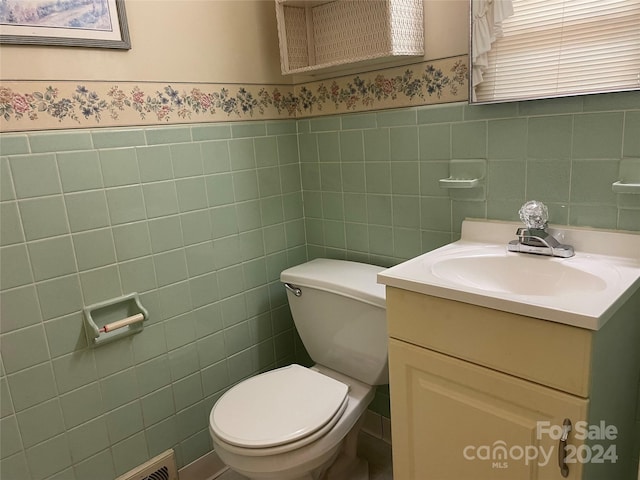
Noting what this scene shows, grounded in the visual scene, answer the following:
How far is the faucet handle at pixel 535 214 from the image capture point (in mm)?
1235

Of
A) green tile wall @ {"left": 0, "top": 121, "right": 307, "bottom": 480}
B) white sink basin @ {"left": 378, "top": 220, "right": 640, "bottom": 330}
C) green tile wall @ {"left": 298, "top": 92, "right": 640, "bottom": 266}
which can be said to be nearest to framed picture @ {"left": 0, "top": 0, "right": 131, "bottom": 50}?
green tile wall @ {"left": 0, "top": 121, "right": 307, "bottom": 480}

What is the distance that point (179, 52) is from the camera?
1484mm

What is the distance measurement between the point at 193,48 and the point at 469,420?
1359 millimetres

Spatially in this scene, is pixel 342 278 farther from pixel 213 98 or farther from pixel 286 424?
pixel 213 98

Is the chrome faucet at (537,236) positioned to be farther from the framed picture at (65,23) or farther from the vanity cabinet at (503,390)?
the framed picture at (65,23)

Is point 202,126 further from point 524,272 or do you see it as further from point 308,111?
point 524,272

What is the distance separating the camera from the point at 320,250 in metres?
1.92

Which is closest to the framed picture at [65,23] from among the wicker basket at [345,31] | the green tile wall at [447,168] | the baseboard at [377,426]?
the wicker basket at [345,31]

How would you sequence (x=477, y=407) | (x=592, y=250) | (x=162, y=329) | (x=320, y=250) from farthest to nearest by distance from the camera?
(x=320, y=250) → (x=162, y=329) → (x=592, y=250) → (x=477, y=407)

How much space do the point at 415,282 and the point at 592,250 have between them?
0.51m

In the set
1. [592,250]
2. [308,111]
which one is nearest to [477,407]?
[592,250]

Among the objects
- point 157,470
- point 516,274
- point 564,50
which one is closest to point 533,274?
point 516,274

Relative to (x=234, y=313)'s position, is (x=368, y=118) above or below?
above

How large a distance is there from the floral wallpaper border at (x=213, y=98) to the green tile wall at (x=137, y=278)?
1.8 inches
